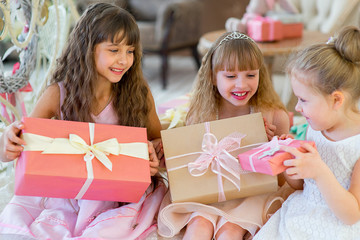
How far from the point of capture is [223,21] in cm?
538

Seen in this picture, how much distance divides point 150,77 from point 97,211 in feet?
10.9

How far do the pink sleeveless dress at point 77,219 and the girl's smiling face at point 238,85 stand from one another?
463mm

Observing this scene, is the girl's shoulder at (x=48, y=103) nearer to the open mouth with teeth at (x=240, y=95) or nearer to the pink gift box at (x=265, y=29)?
the open mouth with teeth at (x=240, y=95)

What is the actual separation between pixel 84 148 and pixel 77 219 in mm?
299

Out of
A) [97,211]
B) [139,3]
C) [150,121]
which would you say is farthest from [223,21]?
[97,211]

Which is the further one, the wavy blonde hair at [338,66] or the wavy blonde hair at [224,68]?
the wavy blonde hair at [224,68]

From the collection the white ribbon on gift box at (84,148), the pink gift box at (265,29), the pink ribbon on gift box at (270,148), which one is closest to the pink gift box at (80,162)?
the white ribbon on gift box at (84,148)

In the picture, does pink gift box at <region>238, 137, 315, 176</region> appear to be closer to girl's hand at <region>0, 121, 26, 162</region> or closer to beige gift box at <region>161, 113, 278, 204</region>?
beige gift box at <region>161, 113, 278, 204</region>

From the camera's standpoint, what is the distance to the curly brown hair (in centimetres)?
165

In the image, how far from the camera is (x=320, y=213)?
1402mm

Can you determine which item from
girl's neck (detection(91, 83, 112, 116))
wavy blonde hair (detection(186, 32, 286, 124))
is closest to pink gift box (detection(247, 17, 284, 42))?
wavy blonde hair (detection(186, 32, 286, 124))

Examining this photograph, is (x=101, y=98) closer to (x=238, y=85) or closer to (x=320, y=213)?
(x=238, y=85)

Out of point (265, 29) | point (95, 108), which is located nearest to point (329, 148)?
point (95, 108)

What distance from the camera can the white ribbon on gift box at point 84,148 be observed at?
1.42 meters
